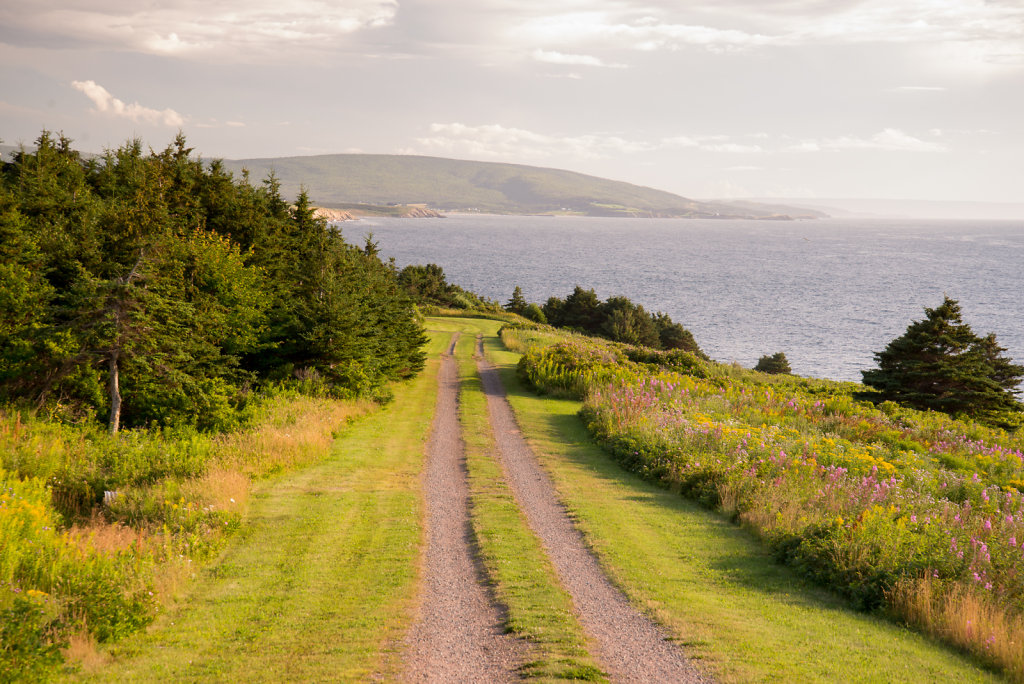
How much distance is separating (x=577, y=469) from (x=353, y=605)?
860cm

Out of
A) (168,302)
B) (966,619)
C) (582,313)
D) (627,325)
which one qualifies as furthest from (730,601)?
(582,313)

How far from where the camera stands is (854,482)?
14.2 meters

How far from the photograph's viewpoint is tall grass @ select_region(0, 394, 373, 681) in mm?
8164

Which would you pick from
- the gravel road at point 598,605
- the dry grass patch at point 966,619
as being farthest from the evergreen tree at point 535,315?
the dry grass patch at point 966,619

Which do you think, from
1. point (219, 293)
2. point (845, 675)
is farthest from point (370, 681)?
point (219, 293)

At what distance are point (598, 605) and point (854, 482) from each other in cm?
792

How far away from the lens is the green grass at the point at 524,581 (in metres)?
7.59

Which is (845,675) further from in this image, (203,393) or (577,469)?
(203,393)

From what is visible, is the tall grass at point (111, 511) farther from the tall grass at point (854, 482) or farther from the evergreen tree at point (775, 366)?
the evergreen tree at point (775, 366)

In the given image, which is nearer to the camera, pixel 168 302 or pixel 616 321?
pixel 168 302

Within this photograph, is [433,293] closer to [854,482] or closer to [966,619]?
[854,482]

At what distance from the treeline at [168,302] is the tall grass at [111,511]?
160cm

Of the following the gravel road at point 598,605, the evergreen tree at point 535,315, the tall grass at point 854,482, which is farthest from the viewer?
the evergreen tree at point 535,315

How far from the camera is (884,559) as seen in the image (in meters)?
10.2
